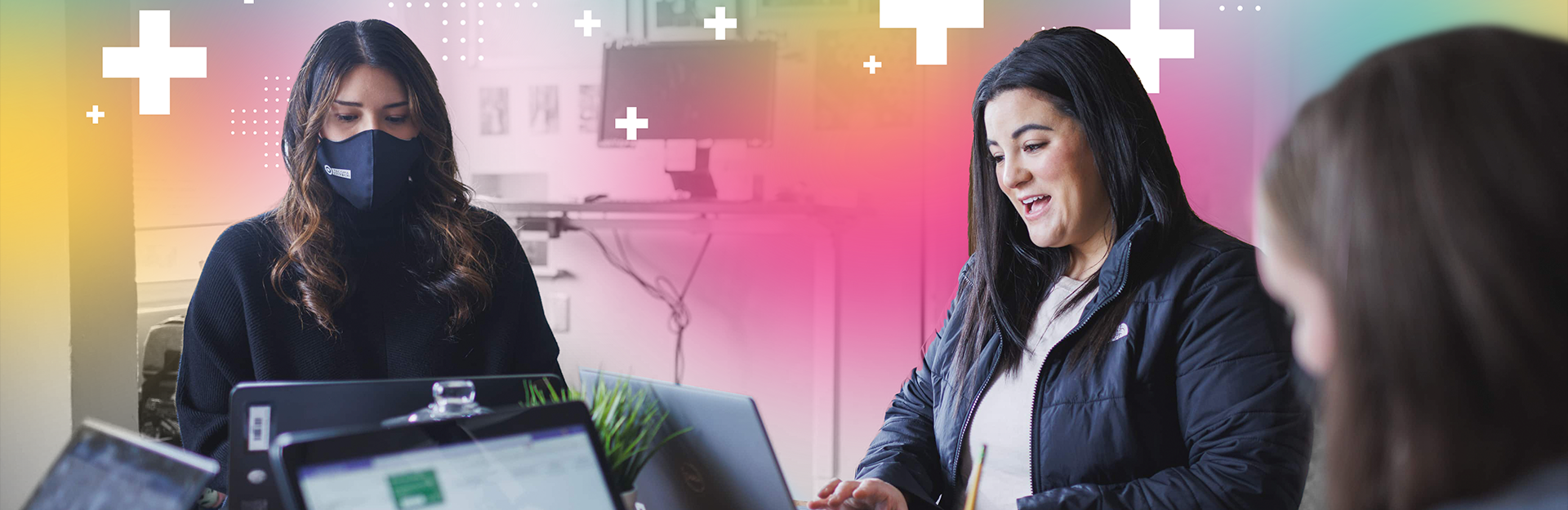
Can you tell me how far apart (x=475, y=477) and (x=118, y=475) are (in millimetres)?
281

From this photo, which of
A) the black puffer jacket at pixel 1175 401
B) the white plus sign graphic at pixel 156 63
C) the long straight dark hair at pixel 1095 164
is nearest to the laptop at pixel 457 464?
the black puffer jacket at pixel 1175 401

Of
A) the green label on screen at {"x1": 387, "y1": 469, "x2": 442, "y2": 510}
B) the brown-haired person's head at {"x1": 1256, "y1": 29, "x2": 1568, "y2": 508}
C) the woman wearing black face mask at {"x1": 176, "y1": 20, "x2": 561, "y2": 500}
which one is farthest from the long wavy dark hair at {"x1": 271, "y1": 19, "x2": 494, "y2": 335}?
the brown-haired person's head at {"x1": 1256, "y1": 29, "x2": 1568, "y2": 508}

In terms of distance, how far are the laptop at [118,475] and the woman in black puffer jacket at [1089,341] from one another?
62 cm

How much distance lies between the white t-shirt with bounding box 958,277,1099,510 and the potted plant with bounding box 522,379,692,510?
44 centimetres

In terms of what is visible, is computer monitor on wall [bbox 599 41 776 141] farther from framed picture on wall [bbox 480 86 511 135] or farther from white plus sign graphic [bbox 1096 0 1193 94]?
white plus sign graphic [bbox 1096 0 1193 94]

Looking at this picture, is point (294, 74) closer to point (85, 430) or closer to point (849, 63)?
point (849, 63)

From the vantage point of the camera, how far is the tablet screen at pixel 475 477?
0.69 metres

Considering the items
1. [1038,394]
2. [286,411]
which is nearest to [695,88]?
[1038,394]

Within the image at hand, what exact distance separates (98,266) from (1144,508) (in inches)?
107

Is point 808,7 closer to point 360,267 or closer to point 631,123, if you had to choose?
point 631,123

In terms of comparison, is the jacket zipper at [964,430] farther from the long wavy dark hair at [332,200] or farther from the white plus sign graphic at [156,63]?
the white plus sign graphic at [156,63]

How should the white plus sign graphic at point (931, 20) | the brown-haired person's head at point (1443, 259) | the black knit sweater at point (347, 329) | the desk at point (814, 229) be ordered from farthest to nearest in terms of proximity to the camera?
1. the desk at point (814, 229)
2. the white plus sign graphic at point (931, 20)
3. the black knit sweater at point (347, 329)
4. the brown-haired person's head at point (1443, 259)

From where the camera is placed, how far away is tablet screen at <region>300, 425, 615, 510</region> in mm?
694

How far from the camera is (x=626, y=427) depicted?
3.10 feet
